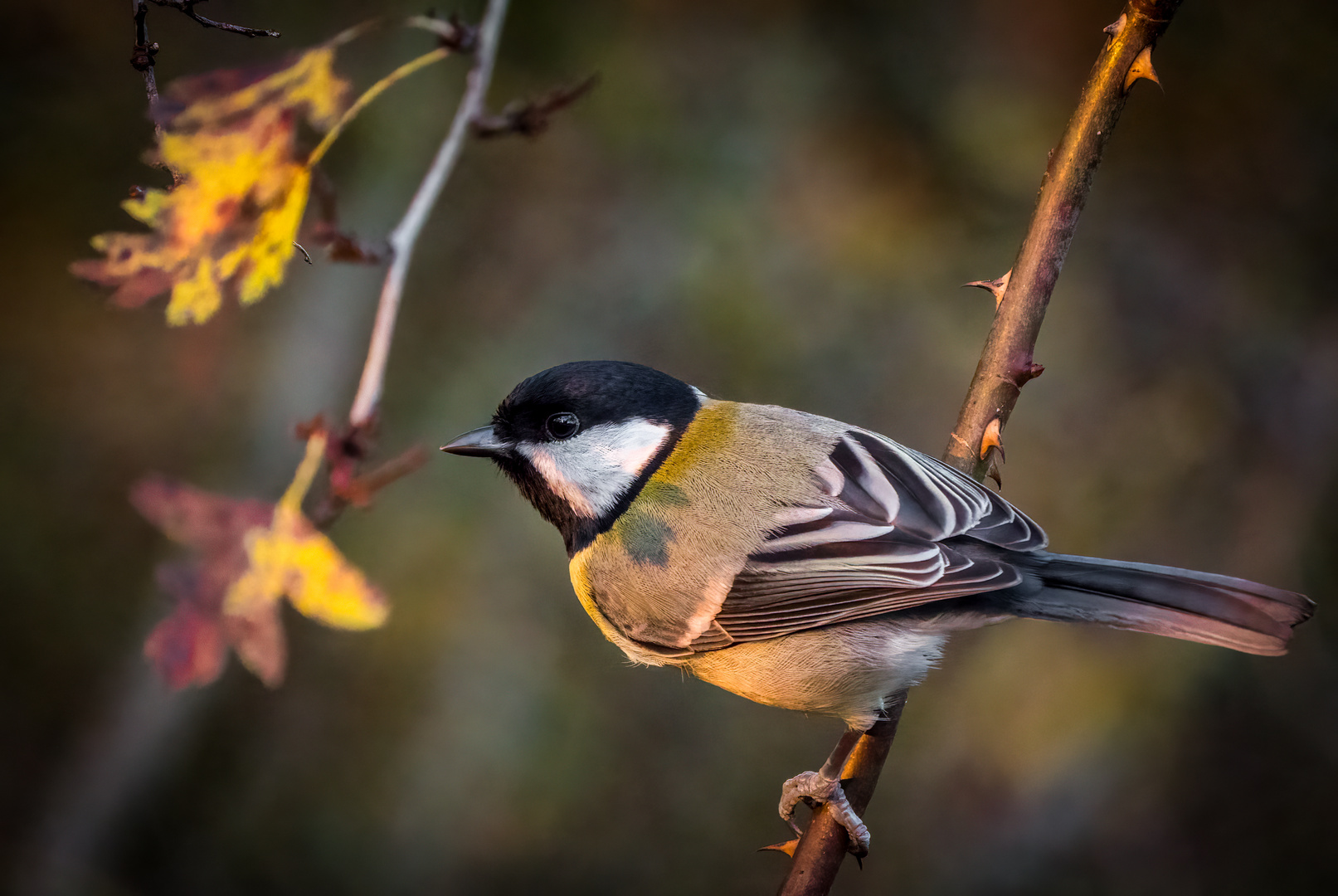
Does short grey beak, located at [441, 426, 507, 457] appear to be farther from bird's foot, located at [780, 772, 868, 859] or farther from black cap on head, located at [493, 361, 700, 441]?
bird's foot, located at [780, 772, 868, 859]

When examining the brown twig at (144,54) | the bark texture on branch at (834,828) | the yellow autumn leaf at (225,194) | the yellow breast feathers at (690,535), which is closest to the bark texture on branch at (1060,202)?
the yellow breast feathers at (690,535)

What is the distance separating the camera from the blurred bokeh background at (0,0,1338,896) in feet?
6.69

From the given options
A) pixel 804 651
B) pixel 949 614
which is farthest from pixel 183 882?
pixel 949 614

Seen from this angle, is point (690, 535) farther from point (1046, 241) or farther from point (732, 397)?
point (732, 397)

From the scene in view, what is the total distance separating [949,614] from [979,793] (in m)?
1.29

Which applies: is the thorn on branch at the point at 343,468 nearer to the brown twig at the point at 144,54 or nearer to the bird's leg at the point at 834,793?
the brown twig at the point at 144,54

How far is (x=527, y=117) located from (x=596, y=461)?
0.44m

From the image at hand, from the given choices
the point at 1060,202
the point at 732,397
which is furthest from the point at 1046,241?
the point at 732,397

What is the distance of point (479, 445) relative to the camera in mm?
1052

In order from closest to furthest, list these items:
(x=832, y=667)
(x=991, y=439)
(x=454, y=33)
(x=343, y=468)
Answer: (x=343, y=468) < (x=454, y=33) < (x=991, y=439) < (x=832, y=667)

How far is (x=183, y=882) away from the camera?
204cm

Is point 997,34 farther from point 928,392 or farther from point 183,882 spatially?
point 183,882

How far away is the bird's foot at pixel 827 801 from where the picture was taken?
3.03ft

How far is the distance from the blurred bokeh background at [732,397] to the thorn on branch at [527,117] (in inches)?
51.5
